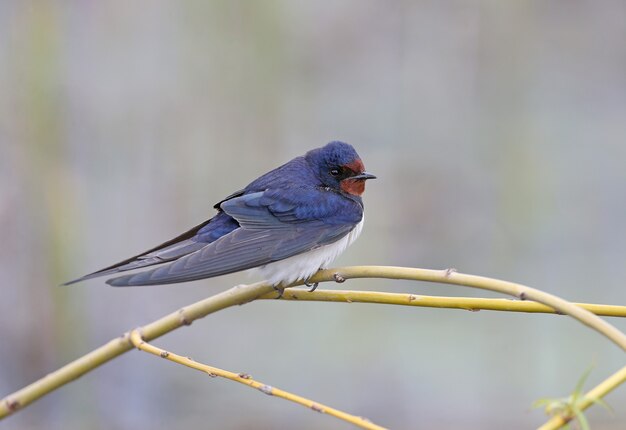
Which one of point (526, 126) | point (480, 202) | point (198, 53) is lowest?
point (480, 202)

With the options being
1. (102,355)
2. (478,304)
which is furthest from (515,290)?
(102,355)

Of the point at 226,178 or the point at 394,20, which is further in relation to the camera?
the point at 394,20

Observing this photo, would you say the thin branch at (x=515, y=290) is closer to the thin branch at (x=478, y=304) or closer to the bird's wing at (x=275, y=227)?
the thin branch at (x=478, y=304)

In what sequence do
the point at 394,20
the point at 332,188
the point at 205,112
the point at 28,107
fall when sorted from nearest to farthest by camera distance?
the point at 332,188, the point at 28,107, the point at 205,112, the point at 394,20

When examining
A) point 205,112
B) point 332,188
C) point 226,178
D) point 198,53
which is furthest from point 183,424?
point 332,188

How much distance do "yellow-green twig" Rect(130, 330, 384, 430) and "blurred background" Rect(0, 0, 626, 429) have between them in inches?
80.6

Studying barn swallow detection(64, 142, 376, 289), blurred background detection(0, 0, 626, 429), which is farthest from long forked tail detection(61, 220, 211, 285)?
blurred background detection(0, 0, 626, 429)

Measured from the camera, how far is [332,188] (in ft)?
5.35

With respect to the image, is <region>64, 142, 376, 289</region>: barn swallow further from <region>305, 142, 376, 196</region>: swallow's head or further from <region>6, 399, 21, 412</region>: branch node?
<region>6, 399, 21, 412</region>: branch node

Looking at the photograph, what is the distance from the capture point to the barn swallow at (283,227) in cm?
135

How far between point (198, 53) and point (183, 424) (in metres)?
1.33

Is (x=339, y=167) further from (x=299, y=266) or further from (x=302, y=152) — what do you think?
(x=302, y=152)

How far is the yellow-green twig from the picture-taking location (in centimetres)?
87

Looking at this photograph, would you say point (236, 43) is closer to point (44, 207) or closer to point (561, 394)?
point (44, 207)
